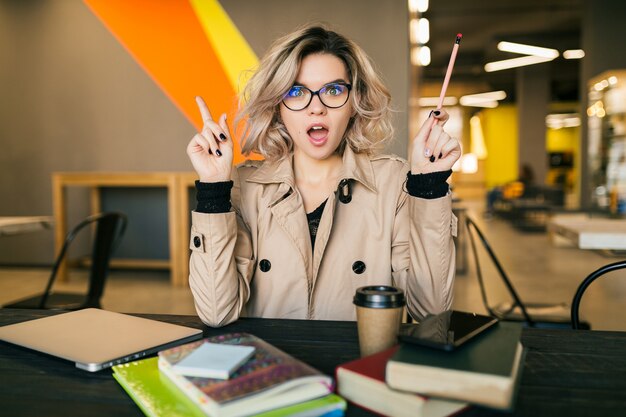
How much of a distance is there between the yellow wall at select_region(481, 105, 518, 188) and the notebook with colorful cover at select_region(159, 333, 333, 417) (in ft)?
62.7

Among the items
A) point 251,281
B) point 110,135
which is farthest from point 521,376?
point 110,135

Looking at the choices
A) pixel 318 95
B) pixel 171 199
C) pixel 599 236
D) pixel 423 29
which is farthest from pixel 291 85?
pixel 423 29

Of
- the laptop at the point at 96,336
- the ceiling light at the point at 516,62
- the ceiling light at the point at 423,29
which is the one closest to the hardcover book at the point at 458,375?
the laptop at the point at 96,336

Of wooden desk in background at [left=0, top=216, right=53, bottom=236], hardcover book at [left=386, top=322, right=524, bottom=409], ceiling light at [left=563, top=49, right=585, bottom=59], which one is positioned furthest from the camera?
ceiling light at [left=563, top=49, right=585, bottom=59]

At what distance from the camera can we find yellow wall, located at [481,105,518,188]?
61.8 feet

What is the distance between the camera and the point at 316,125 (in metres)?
1.38

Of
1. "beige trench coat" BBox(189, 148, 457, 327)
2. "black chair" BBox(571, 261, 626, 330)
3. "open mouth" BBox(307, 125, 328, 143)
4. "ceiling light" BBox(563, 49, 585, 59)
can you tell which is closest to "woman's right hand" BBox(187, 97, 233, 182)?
"beige trench coat" BBox(189, 148, 457, 327)

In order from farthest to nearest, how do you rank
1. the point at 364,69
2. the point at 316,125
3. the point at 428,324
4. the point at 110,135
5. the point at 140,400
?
the point at 110,135 → the point at 364,69 → the point at 316,125 → the point at 428,324 → the point at 140,400

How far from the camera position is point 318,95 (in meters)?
1.38

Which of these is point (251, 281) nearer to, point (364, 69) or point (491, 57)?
point (364, 69)

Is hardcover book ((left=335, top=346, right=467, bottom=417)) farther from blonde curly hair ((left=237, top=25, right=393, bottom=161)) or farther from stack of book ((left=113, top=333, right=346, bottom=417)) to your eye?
blonde curly hair ((left=237, top=25, right=393, bottom=161))

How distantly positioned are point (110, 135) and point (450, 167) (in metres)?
4.92

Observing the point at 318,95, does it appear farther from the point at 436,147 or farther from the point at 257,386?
the point at 257,386

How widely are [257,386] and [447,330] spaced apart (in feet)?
0.93
